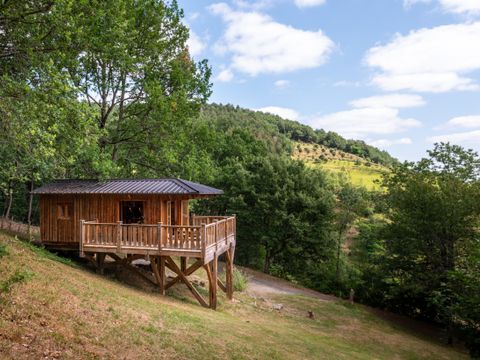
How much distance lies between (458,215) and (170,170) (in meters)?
17.3

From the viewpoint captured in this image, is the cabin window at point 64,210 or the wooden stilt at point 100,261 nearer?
the wooden stilt at point 100,261

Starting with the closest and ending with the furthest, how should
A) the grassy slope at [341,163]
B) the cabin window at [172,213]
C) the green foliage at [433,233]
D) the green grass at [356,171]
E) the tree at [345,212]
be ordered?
the cabin window at [172,213]
the green foliage at [433,233]
the tree at [345,212]
the green grass at [356,171]
the grassy slope at [341,163]

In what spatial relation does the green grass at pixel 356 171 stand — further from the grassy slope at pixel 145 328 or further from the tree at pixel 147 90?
the grassy slope at pixel 145 328

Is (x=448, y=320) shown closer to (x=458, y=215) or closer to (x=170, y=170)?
(x=458, y=215)

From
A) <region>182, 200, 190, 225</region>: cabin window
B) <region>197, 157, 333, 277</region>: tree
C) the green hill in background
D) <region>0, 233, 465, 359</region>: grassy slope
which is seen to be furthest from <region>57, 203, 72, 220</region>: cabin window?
the green hill in background

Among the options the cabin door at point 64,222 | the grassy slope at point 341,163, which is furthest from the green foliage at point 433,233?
the grassy slope at point 341,163

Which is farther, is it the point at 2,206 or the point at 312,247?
the point at 2,206

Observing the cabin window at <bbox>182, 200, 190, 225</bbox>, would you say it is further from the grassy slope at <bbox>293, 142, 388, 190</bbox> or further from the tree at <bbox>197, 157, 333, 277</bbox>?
the grassy slope at <bbox>293, 142, 388, 190</bbox>

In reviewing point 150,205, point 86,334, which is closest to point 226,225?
point 150,205

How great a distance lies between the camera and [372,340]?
59.3 feet

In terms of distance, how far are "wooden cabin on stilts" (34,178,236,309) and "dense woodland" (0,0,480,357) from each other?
5.32 feet

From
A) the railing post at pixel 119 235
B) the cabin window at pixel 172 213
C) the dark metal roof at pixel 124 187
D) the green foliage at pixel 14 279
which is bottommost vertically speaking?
the green foliage at pixel 14 279

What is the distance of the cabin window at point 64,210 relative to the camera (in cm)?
1772

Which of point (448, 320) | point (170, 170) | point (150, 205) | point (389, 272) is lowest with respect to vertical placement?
point (448, 320)
